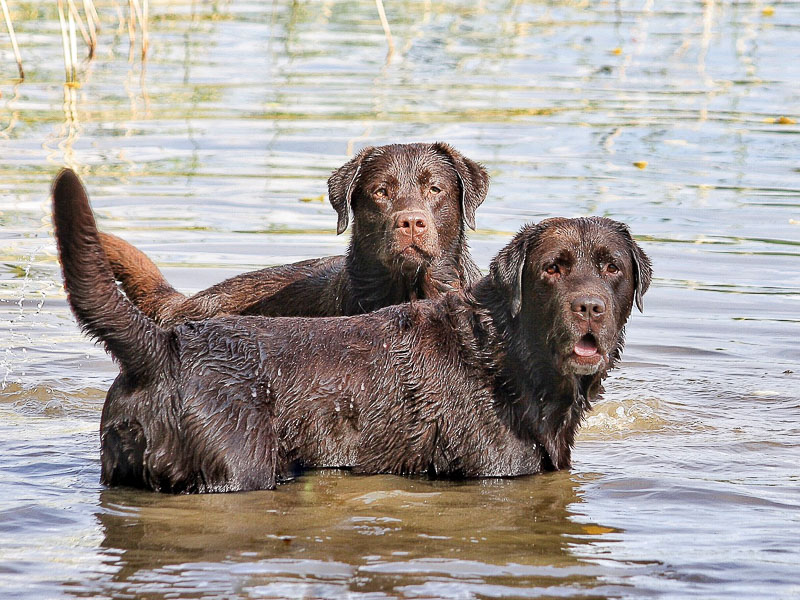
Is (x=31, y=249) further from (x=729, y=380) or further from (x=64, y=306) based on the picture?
(x=729, y=380)

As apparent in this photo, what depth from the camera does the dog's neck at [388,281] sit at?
26.6ft

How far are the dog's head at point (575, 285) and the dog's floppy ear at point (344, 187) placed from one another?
1747 mm

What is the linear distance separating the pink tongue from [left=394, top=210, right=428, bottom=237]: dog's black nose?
1.73 m

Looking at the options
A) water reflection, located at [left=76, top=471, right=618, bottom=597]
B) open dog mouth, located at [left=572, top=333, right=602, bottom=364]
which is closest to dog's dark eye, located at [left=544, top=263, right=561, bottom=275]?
open dog mouth, located at [left=572, top=333, right=602, bottom=364]

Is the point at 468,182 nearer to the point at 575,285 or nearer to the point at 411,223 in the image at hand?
the point at 411,223

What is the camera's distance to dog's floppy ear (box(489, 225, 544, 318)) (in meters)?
6.73

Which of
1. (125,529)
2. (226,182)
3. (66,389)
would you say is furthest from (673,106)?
(125,529)

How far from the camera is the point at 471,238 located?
12055 mm

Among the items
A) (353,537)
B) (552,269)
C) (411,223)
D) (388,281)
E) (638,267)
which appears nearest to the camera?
(353,537)

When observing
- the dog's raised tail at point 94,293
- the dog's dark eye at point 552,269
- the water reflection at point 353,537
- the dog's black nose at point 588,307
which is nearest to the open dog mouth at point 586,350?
the dog's black nose at point 588,307

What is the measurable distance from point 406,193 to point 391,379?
1.79 m

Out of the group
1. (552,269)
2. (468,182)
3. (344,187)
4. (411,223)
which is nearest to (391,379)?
(552,269)

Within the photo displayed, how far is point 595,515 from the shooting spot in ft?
21.0

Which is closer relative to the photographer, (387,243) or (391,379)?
(391,379)
